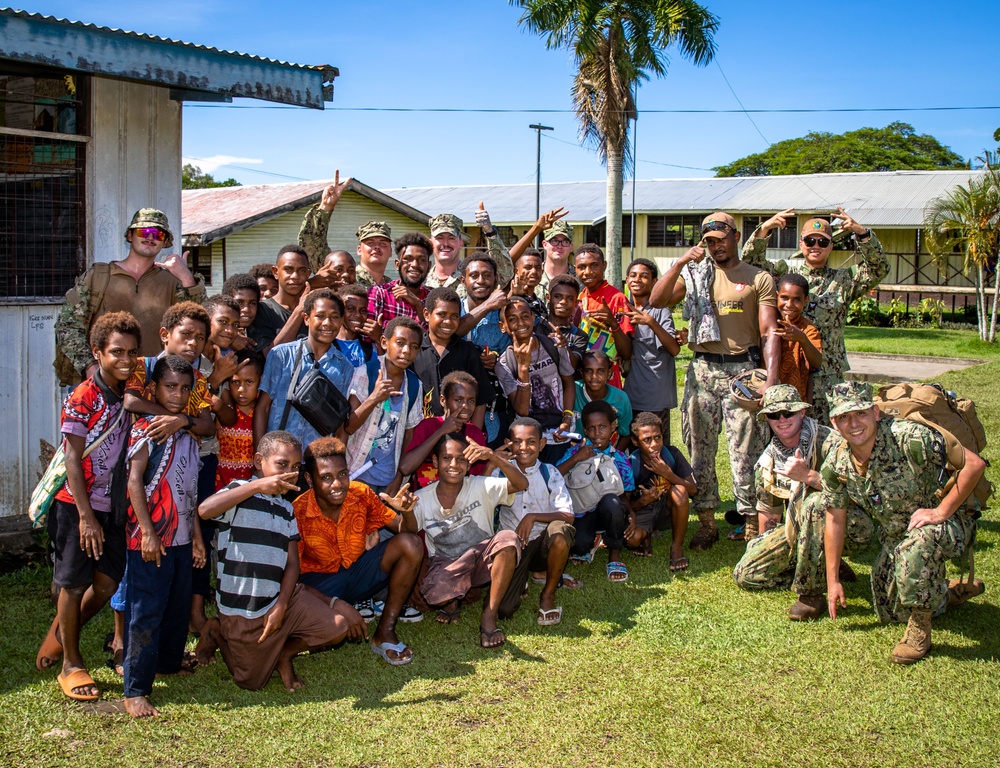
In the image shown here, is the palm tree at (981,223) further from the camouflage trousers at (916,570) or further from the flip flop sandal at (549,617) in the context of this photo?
the flip flop sandal at (549,617)

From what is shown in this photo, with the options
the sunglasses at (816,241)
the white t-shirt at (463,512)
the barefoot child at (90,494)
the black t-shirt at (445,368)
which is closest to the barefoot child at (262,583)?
the barefoot child at (90,494)

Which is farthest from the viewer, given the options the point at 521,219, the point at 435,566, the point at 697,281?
the point at 521,219

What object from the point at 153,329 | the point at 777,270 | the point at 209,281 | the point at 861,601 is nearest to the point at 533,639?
the point at 861,601

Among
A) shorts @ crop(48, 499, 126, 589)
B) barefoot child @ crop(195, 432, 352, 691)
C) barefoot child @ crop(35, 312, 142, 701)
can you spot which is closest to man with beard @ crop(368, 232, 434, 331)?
barefoot child @ crop(195, 432, 352, 691)

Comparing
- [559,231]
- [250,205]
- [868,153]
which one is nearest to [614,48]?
[250,205]

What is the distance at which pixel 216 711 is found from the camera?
396cm

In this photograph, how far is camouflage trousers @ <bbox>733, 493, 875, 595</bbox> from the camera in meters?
5.02

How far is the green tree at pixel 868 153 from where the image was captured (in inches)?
1801

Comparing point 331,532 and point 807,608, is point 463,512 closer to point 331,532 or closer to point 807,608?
point 331,532

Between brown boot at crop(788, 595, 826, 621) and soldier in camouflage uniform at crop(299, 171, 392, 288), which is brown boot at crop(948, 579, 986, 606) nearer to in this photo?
brown boot at crop(788, 595, 826, 621)

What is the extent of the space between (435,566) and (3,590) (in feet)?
8.29

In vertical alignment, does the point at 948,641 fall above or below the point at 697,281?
below

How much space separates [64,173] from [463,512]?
11.8 ft

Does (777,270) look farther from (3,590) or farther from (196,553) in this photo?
(3,590)
